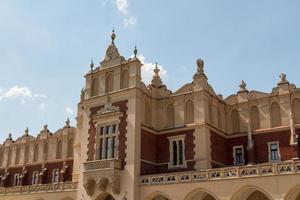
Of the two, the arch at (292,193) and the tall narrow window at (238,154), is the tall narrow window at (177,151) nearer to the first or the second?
the tall narrow window at (238,154)

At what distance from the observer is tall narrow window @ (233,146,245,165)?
3256 cm

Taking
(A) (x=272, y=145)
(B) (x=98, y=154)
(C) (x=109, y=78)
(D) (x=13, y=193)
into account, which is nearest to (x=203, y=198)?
(A) (x=272, y=145)

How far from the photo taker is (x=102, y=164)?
102 ft

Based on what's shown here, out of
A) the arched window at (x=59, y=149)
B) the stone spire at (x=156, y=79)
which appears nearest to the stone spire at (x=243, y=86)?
the stone spire at (x=156, y=79)

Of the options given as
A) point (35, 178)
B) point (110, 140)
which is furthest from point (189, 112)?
point (35, 178)

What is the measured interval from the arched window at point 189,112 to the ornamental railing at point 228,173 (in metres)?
5.50

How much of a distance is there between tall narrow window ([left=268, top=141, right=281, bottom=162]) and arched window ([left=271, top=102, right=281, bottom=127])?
1473mm

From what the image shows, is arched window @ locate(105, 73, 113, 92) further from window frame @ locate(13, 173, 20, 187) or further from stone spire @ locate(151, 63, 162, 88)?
window frame @ locate(13, 173, 20, 187)

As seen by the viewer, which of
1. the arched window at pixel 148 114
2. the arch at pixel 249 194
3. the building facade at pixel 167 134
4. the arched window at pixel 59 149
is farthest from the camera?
the arched window at pixel 59 149

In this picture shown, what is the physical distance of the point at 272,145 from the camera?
31.2 m

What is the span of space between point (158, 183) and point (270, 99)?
36.0 feet

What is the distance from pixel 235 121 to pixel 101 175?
11603mm

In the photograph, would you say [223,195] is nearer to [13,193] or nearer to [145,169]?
[145,169]

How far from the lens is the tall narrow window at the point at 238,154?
107 feet
